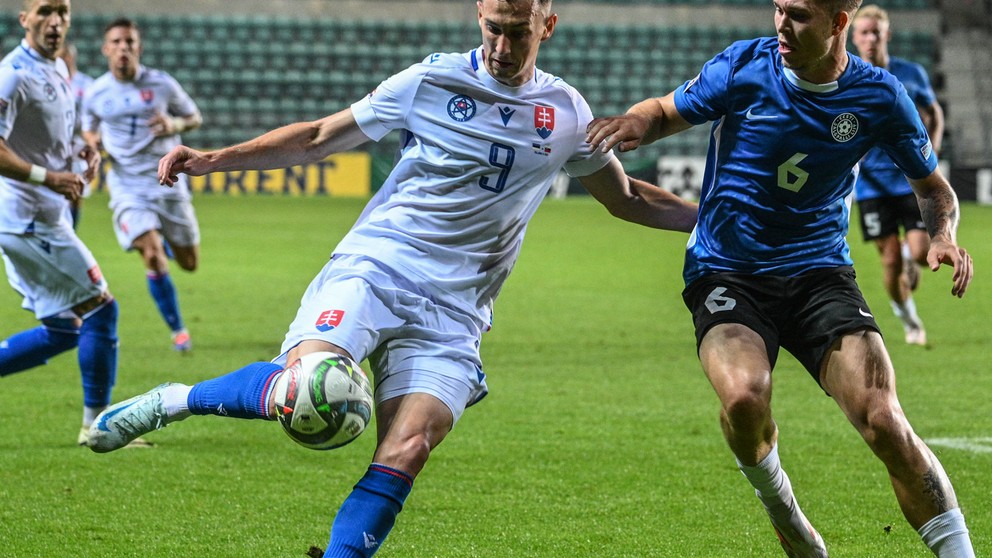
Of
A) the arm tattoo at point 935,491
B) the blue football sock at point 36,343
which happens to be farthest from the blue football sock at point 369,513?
the blue football sock at point 36,343

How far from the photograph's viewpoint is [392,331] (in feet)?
13.7

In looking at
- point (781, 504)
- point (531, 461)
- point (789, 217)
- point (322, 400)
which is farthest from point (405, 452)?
point (531, 461)

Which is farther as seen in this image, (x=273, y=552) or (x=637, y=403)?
(x=637, y=403)

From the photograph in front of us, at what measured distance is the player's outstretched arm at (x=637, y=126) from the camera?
13.8 feet

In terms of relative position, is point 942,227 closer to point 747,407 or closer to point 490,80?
point 747,407

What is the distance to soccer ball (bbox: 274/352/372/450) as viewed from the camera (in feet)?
12.1

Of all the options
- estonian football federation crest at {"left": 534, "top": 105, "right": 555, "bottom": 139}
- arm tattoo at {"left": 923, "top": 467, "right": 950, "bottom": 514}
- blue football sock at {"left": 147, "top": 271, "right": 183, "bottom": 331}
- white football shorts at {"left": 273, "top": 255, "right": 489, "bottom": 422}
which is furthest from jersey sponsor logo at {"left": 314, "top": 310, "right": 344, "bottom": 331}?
blue football sock at {"left": 147, "top": 271, "right": 183, "bottom": 331}

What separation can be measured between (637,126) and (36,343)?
12.4 feet

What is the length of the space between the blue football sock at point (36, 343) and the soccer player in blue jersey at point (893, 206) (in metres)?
5.77

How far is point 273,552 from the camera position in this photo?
4.64 meters

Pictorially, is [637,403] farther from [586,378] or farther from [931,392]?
[931,392]

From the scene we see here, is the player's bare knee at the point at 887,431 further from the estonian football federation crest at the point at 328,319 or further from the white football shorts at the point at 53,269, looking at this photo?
the white football shorts at the point at 53,269

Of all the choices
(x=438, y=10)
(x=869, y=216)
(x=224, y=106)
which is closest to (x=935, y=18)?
(x=438, y=10)

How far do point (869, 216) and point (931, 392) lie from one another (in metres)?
2.25
